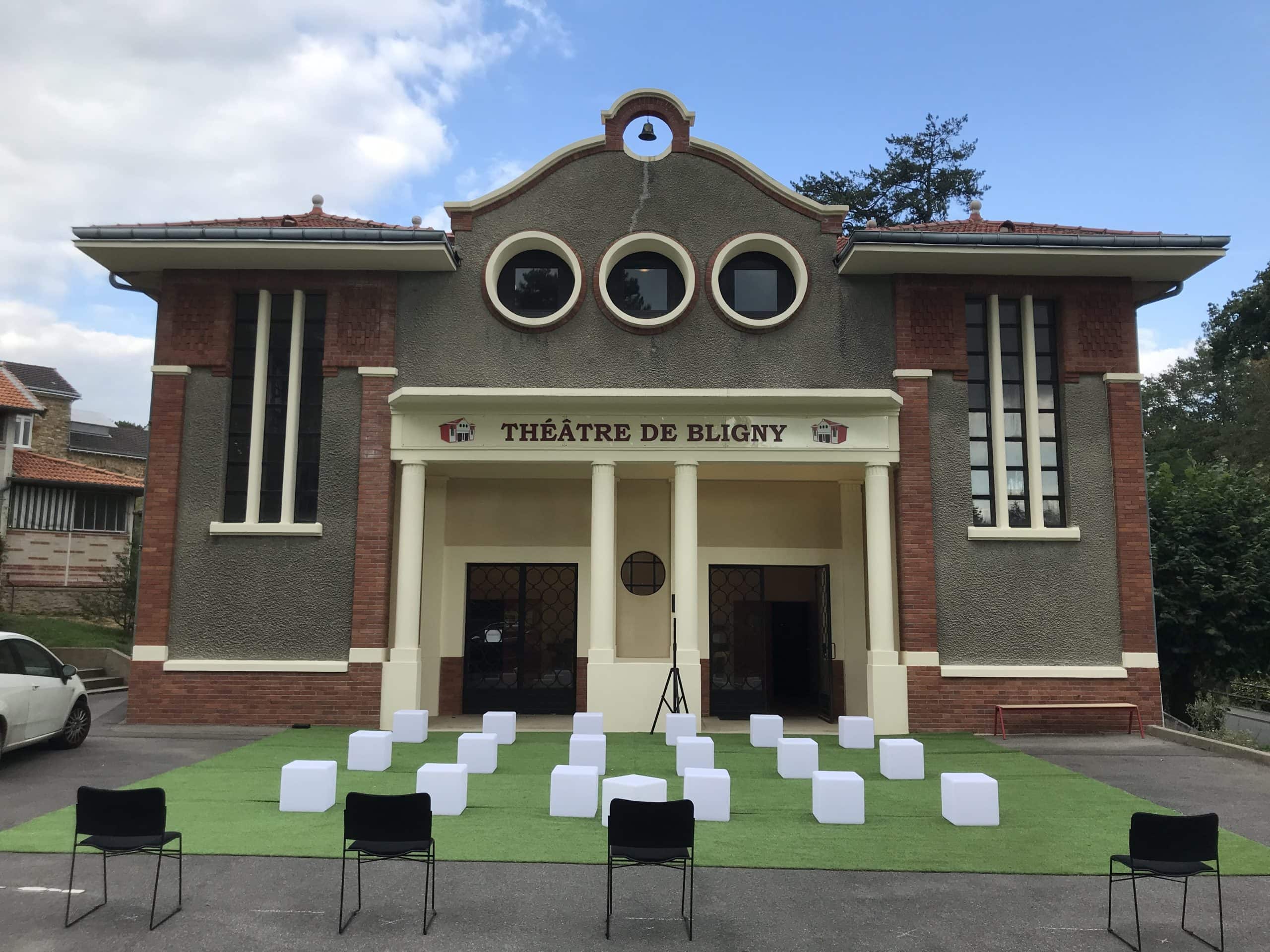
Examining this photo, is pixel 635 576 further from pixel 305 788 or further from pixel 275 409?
pixel 305 788

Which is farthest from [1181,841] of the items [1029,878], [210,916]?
[210,916]

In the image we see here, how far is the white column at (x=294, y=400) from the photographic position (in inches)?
582

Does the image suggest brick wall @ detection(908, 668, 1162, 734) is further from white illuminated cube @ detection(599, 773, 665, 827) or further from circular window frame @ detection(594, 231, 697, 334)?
white illuminated cube @ detection(599, 773, 665, 827)

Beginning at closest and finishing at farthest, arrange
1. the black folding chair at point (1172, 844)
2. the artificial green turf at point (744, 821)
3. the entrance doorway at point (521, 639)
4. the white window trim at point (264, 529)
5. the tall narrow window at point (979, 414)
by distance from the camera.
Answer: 1. the black folding chair at point (1172, 844)
2. the artificial green turf at point (744, 821)
3. the white window trim at point (264, 529)
4. the tall narrow window at point (979, 414)
5. the entrance doorway at point (521, 639)

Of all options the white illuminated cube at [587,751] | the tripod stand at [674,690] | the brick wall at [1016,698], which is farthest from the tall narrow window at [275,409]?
A: the brick wall at [1016,698]

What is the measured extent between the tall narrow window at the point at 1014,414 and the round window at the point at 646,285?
480 centimetres

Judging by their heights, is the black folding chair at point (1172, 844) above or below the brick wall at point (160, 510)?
below

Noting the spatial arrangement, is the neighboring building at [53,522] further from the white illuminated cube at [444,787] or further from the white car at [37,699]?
the white illuminated cube at [444,787]

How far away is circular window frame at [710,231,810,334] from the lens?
14977mm

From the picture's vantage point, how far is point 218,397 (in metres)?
15.0

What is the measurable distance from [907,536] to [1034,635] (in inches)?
95.5

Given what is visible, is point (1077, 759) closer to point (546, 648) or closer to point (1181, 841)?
point (1181, 841)

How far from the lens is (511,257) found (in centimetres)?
1550

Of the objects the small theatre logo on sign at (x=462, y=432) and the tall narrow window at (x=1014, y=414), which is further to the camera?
the tall narrow window at (x=1014, y=414)
